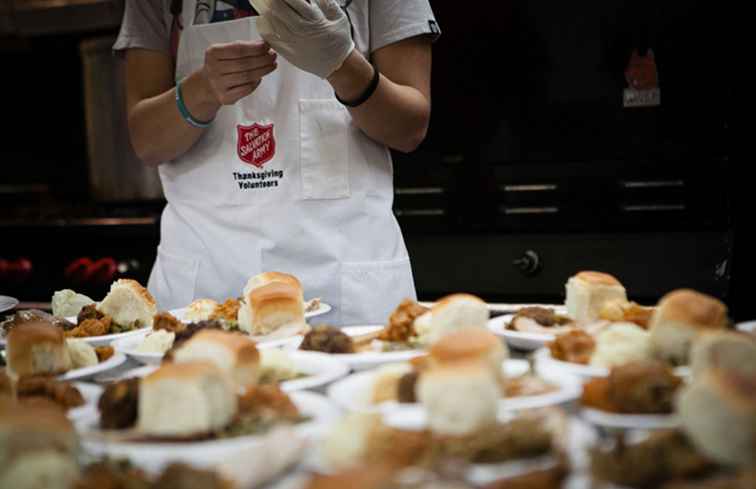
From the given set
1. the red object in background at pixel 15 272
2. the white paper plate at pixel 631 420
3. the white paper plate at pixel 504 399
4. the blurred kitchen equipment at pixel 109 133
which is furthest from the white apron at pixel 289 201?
the blurred kitchen equipment at pixel 109 133

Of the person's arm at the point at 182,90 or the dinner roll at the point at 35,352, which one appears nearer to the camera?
the dinner roll at the point at 35,352

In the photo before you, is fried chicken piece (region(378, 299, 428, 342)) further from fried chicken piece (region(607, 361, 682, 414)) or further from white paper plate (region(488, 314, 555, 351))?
fried chicken piece (region(607, 361, 682, 414))

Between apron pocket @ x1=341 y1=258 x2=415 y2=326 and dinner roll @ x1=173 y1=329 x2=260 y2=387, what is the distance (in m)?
1.05

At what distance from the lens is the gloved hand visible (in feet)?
7.20

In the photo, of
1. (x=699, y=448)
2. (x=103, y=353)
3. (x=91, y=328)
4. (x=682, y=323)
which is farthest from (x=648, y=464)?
(x=91, y=328)

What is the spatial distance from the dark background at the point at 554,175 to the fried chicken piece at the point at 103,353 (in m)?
2.65

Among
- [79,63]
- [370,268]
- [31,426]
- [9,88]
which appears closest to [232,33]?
[370,268]

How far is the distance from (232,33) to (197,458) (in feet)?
5.73

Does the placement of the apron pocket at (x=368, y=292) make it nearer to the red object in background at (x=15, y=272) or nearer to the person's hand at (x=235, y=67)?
the person's hand at (x=235, y=67)

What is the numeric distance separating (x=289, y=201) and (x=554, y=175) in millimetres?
2024

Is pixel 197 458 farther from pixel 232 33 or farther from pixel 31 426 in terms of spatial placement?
pixel 232 33

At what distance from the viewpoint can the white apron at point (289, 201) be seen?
8.10ft

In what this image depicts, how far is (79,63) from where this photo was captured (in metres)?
5.61

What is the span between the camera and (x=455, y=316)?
1.57 metres
